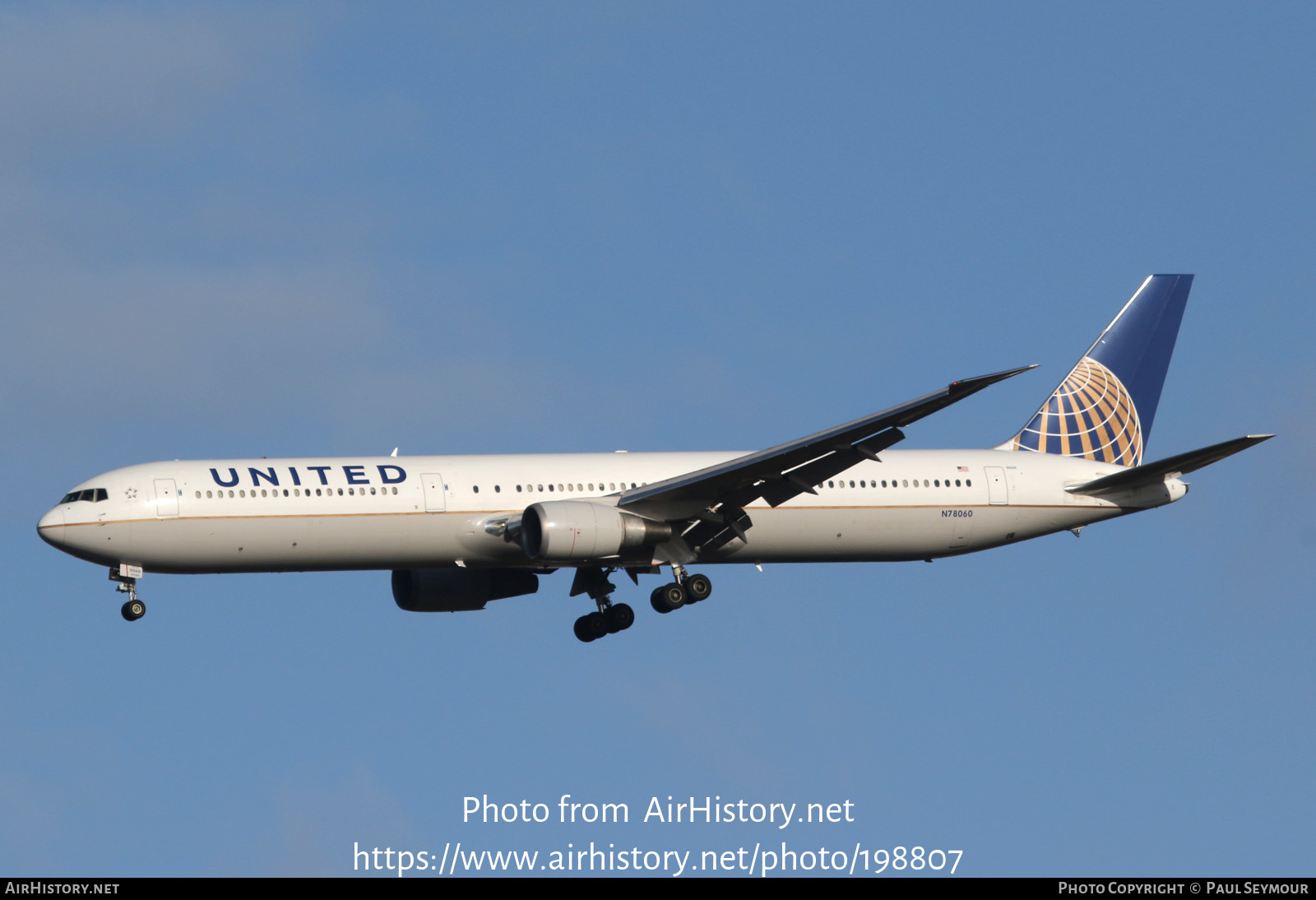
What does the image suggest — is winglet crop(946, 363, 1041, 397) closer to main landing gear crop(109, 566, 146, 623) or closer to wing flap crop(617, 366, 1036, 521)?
wing flap crop(617, 366, 1036, 521)

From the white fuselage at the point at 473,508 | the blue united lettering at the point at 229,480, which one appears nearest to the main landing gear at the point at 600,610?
the white fuselage at the point at 473,508

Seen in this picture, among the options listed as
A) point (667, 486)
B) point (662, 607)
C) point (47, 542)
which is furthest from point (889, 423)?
point (47, 542)

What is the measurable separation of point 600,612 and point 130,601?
41.0 ft

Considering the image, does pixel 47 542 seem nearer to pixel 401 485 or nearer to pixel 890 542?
pixel 401 485

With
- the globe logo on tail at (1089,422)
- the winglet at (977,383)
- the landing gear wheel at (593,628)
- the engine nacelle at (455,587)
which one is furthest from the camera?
the globe logo on tail at (1089,422)

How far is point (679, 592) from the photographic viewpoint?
4666 cm

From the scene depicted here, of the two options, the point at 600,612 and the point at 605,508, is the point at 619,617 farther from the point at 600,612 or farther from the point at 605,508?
the point at 605,508

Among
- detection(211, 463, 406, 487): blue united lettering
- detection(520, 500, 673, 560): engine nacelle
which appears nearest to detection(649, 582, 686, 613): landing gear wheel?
detection(520, 500, 673, 560): engine nacelle

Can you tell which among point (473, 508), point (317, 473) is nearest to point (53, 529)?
point (317, 473)

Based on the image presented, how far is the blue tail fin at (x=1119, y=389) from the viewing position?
173 feet

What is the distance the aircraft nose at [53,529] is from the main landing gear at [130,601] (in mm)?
1400

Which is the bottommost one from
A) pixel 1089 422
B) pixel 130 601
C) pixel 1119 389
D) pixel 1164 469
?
pixel 130 601

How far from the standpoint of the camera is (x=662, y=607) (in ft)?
153

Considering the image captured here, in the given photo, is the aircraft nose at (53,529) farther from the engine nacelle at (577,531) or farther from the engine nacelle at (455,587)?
the engine nacelle at (577,531)
